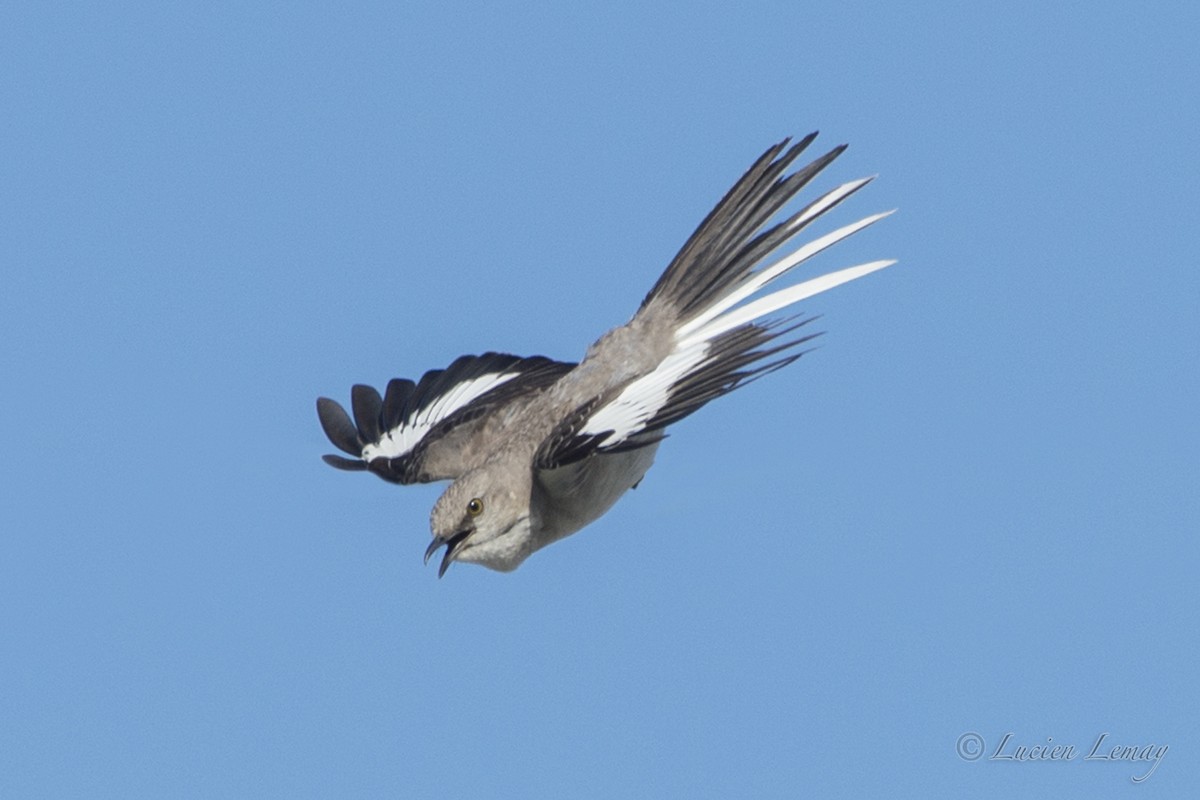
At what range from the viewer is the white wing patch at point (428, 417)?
11.8 meters

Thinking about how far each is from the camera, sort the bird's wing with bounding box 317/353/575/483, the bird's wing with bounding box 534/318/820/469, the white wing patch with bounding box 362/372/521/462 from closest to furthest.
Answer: the bird's wing with bounding box 534/318/820/469, the bird's wing with bounding box 317/353/575/483, the white wing patch with bounding box 362/372/521/462

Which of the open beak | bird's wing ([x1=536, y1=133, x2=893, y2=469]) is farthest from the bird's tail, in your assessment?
the open beak

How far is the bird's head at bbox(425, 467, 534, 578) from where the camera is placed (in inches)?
372

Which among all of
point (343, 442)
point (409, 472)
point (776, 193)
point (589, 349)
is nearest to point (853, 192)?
point (776, 193)

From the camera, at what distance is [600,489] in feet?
32.9

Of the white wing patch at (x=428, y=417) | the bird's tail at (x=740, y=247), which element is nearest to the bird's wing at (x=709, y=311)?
the bird's tail at (x=740, y=247)

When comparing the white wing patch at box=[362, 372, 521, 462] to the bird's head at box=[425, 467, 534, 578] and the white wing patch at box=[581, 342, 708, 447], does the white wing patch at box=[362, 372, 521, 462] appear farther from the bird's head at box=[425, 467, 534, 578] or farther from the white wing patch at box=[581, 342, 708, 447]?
the white wing patch at box=[581, 342, 708, 447]

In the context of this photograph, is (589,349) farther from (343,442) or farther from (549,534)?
(343,442)

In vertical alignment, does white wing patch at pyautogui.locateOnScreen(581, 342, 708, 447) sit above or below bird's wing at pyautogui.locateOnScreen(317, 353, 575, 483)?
below

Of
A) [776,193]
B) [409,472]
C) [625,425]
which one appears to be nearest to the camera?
[625,425]

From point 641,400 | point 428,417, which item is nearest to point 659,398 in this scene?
point 641,400

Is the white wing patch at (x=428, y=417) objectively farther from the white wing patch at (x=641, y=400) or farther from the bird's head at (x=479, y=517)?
the white wing patch at (x=641, y=400)

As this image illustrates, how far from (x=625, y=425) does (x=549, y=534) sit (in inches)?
53.5

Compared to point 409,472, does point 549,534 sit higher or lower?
lower
